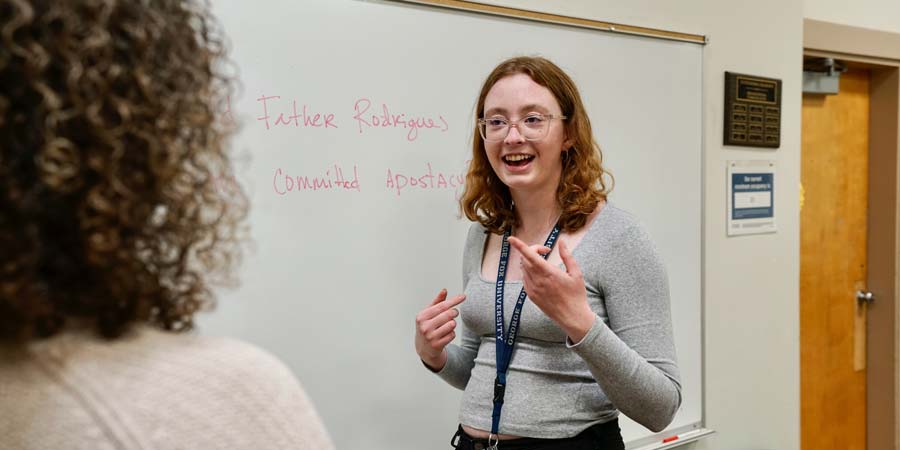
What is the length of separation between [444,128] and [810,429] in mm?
2407

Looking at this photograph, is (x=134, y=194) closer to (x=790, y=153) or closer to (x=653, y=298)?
(x=653, y=298)

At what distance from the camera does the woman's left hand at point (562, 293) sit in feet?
3.79

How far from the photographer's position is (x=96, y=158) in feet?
1.65

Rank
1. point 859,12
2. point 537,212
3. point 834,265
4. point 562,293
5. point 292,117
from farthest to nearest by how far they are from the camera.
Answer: point 834,265
point 859,12
point 292,117
point 537,212
point 562,293

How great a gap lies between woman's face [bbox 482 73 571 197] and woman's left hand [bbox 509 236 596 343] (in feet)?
0.81

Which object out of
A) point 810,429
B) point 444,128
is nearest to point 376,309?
point 444,128

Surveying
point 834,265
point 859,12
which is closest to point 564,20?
point 859,12

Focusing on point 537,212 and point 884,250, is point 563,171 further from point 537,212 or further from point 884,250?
point 884,250

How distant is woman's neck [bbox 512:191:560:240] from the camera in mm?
1411

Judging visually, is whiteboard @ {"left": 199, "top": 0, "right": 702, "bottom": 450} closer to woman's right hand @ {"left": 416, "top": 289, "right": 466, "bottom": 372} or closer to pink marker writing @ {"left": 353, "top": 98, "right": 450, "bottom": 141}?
pink marker writing @ {"left": 353, "top": 98, "right": 450, "bottom": 141}

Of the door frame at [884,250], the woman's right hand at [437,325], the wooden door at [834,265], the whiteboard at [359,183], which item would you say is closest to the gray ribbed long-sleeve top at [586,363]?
the woman's right hand at [437,325]

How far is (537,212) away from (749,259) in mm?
1526

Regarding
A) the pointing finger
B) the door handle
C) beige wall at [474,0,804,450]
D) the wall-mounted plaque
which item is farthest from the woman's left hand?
the door handle

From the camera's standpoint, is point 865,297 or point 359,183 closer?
point 359,183
